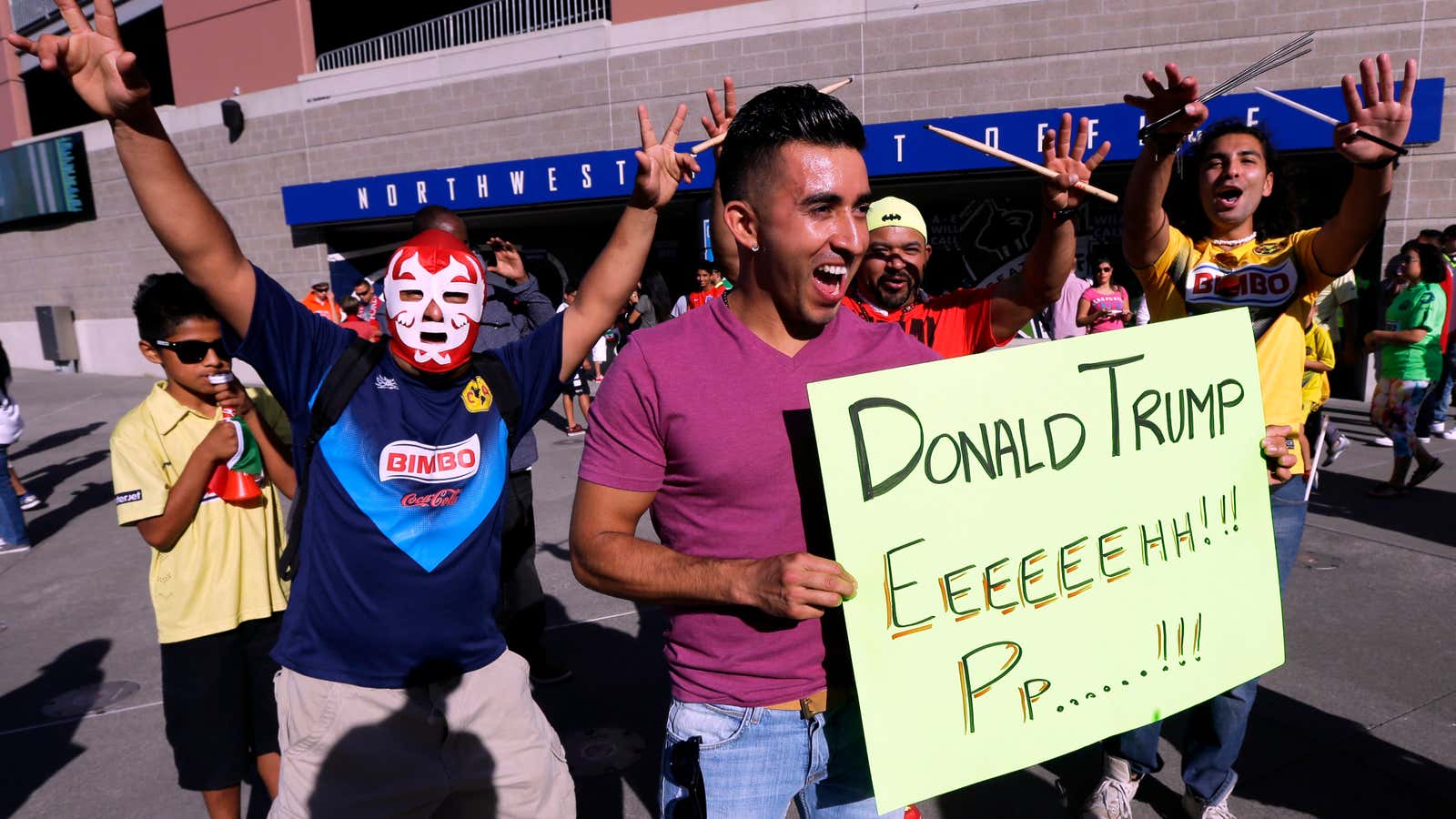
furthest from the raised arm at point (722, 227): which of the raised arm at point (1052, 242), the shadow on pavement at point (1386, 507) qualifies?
the shadow on pavement at point (1386, 507)

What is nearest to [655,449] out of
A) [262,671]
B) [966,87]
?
[262,671]

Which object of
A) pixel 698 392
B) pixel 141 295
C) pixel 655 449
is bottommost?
pixel 655 449

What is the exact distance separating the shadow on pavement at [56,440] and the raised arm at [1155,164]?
12.6 meters

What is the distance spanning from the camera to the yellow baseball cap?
307 centimetres

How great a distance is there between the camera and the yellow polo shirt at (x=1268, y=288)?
2.64m

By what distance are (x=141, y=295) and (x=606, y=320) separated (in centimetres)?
147

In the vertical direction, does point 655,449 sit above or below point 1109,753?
above

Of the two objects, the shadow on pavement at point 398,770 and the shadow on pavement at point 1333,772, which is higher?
the shadow on pavement at point 398,770

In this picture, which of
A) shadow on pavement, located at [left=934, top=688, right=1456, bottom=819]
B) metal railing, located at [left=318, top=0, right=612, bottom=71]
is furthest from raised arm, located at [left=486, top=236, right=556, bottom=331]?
metal railing, located at [left=318, top=0, right=612, bottom=71]

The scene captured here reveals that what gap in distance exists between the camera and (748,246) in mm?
1881

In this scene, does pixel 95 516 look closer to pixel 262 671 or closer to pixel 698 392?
pixel 262 671

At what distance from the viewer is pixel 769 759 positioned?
5.86ft

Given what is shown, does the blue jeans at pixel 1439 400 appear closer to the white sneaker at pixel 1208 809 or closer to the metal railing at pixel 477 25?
the white sneaker at pixel 1208 809

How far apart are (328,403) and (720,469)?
105 cm
